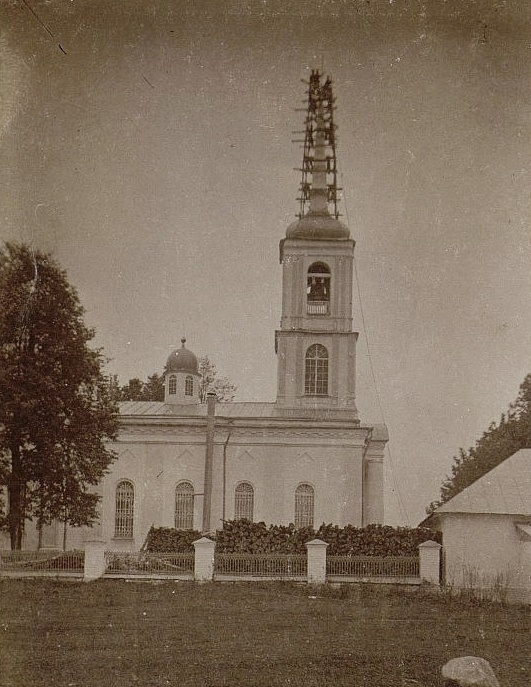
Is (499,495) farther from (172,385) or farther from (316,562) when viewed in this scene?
(172,385)

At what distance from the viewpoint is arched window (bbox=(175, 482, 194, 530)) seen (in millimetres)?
29453

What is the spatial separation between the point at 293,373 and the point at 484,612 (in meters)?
15.8

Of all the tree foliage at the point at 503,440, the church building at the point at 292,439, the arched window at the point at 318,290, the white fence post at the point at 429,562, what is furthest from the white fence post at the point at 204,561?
the tree foliage at the point at 503,440

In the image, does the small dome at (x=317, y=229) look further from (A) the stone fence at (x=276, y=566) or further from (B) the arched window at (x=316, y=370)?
(A) the stone fence at (x=276, y=566)

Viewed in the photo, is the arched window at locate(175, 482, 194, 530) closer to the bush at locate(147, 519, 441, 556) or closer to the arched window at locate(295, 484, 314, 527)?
the arched window at locate(295, 484, 314, 527)

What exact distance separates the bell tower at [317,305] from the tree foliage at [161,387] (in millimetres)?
8302

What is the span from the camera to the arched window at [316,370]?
30.9 metres

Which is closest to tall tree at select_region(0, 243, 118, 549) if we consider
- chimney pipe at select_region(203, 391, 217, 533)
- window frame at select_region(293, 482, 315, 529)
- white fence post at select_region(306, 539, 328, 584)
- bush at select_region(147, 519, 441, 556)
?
chimney pipe at select_region(203, 391, 217, 533)

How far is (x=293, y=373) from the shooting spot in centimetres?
3092

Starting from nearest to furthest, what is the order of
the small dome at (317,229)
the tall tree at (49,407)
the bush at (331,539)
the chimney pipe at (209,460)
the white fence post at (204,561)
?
the white fence post at (204,561) < the bush at (331,539) < the tall tree at (49,407) < the chimney pipe at (209,460) < the small dome at (317,229)

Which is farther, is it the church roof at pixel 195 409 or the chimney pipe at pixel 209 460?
the church roof at pixel 195 409

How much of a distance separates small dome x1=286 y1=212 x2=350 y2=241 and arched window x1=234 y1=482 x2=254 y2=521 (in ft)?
27.9

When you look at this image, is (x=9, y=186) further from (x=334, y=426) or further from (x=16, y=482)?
(x=334, y=426)

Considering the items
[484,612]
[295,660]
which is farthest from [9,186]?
[484,612]
